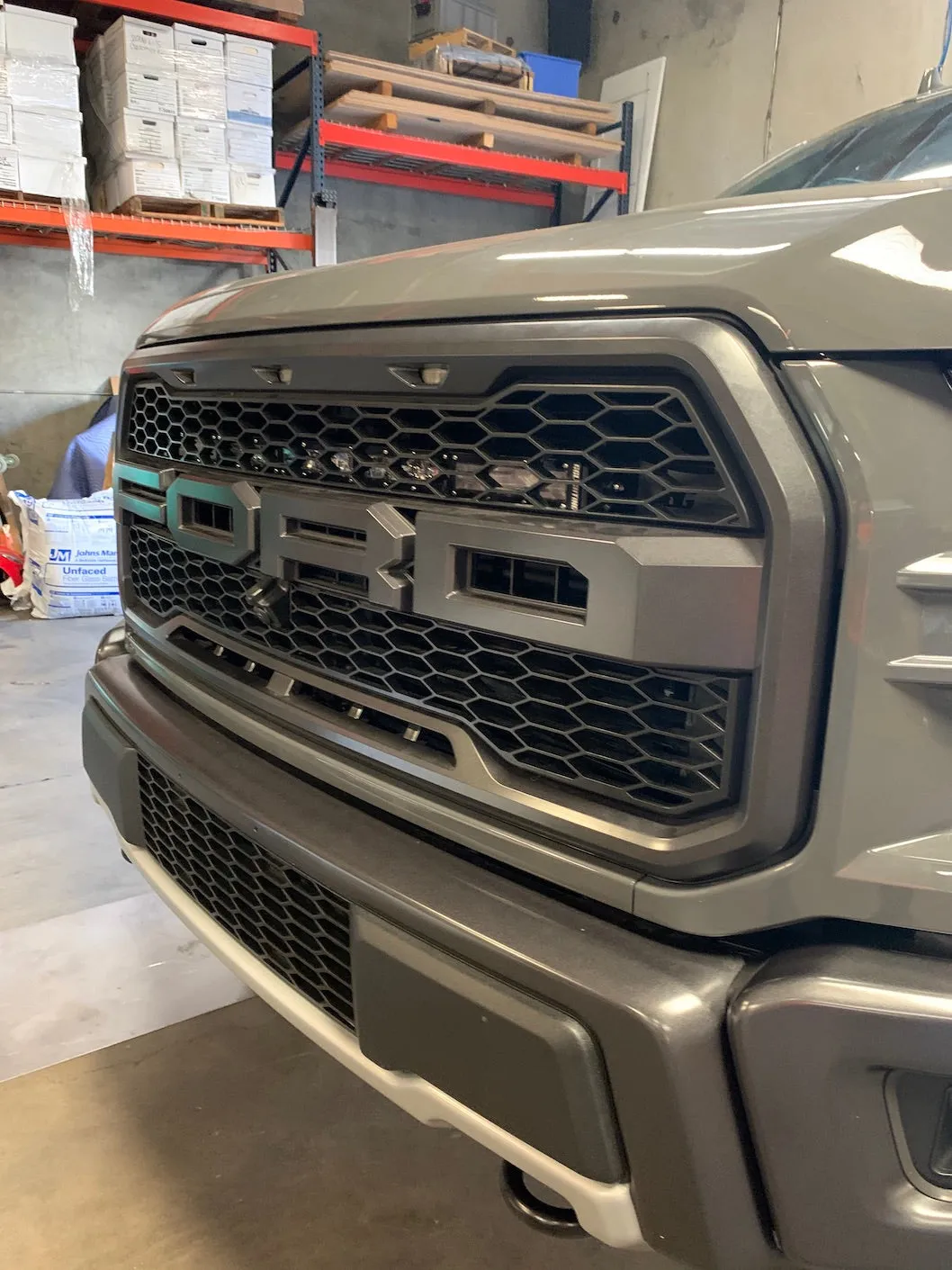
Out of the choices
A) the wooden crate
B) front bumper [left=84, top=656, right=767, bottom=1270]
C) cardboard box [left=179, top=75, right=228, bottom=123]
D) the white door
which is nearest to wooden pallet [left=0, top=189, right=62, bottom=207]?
cardboard box [left=179, top=75, right=228, bottom=123]

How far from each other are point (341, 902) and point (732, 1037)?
47cm

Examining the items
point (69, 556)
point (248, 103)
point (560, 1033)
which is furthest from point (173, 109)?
point (560, 1033)

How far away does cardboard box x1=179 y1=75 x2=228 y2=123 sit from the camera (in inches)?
181

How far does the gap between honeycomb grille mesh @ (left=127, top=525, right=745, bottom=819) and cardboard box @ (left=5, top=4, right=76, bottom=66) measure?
171 inches

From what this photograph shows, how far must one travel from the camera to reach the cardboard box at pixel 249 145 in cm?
478

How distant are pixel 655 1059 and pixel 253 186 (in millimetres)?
5158

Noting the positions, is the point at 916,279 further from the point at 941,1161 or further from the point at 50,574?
the point at 50,574

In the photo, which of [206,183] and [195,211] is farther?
[195,211]

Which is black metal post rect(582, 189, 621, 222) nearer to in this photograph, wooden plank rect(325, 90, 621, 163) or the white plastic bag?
wooden plank rect(325, 90, 621, 163)

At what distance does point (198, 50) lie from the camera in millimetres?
4590

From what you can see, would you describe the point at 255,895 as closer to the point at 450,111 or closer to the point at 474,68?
the point at 450,111

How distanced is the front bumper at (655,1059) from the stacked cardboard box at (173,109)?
4.67 meters

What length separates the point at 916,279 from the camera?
0.70m

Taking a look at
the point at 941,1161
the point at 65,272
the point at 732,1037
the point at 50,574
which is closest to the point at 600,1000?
the point at 732,1037
